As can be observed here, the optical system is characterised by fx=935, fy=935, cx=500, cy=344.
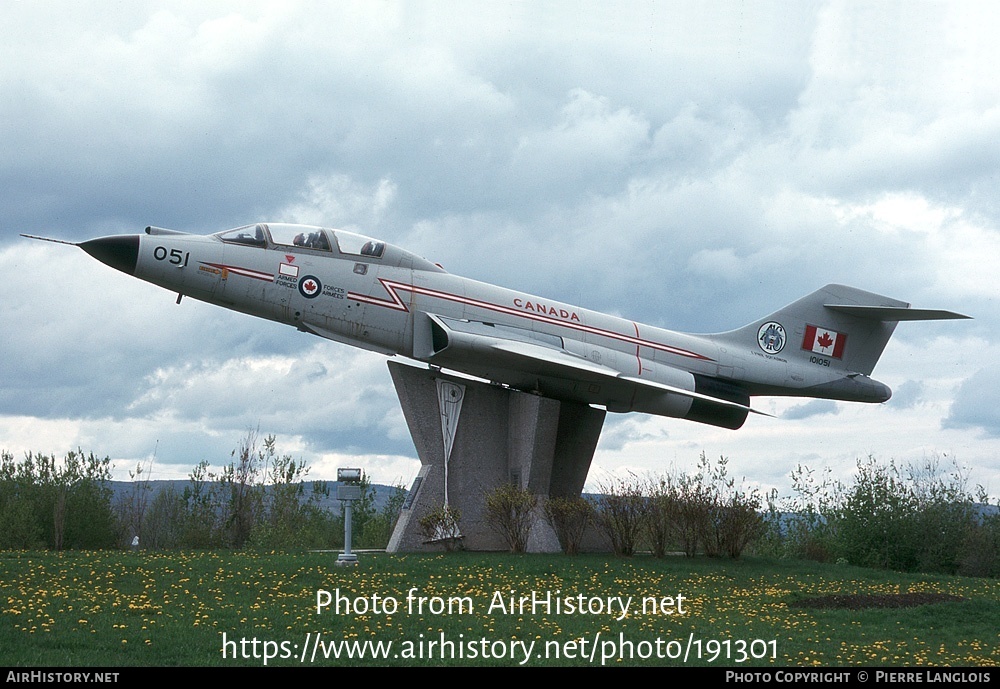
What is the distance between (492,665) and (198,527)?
18179 millimetres

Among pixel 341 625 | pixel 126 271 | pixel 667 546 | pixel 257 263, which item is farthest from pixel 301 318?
pixel 667 546

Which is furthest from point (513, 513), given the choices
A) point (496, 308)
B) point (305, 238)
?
point (305, 238)

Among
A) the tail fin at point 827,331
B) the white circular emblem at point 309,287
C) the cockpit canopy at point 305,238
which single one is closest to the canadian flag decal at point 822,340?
the tail fin at point 827,331

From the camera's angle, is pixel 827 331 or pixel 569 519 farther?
pixel 827 331

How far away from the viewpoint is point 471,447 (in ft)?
63.4

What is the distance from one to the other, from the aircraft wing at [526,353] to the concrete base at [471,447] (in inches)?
49.0

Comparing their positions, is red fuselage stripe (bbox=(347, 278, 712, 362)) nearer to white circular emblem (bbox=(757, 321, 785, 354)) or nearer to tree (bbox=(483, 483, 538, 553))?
white circular emblem (bbox=(757, 321, 785, 354))

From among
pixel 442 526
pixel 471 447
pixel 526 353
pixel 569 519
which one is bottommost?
pixel 442 526

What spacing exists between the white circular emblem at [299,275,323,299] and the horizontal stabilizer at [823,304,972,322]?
1165 centimetres

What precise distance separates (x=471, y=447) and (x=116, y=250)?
7798 mm

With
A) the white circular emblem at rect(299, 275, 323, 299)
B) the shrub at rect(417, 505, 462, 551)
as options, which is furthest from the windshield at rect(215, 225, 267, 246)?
the shrub at rect(417, 505, 462, 551)

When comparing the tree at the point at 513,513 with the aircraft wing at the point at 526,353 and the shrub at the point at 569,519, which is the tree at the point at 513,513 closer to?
the shrub at the point at 569,519

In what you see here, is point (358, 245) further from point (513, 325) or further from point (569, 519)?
point (569, 519)
